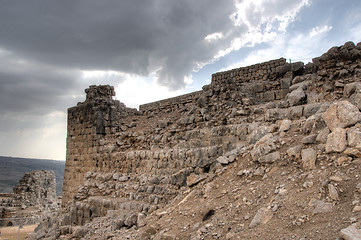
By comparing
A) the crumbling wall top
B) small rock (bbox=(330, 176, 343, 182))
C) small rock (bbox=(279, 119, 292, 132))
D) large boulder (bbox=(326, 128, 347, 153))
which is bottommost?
small rock (bbox=(330, 176, 343, 182))

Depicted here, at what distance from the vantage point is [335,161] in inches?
148

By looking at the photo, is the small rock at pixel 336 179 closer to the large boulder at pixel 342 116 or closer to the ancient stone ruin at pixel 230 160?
the ancient stone ruin at pixel 230 160

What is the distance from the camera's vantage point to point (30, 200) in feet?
68.9

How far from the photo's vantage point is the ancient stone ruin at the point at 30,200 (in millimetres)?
19250

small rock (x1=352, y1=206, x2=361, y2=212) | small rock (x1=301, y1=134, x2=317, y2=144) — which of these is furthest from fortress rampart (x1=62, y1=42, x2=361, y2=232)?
small rock (x1=352, y1=206, x2=361, y2=212)

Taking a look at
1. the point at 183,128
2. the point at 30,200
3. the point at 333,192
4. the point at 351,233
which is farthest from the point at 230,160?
the point at 30,200

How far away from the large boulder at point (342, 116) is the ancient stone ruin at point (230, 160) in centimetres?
2

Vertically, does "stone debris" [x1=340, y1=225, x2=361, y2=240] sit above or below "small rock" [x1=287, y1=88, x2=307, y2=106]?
below

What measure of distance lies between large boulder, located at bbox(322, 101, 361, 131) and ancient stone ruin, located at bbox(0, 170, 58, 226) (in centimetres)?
2036

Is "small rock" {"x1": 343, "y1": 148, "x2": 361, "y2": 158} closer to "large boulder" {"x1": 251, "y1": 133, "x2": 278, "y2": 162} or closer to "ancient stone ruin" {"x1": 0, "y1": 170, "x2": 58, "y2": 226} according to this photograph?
"large boulder" {"x1": 251, "y1": 133, "x2": 278, "y2": 162}

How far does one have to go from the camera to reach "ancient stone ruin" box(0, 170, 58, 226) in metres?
19.2

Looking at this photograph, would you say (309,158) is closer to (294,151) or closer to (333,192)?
(294,151)

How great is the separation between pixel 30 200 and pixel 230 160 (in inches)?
803

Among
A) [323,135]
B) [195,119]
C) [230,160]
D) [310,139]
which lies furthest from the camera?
[195,119]
